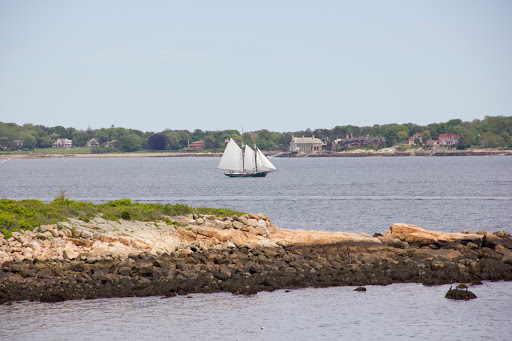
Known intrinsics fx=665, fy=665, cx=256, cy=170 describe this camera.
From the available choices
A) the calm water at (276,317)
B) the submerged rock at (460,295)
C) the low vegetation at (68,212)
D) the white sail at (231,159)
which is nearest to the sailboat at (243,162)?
the white sail at (231,159)

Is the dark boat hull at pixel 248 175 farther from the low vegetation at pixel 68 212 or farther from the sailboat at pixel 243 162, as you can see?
the low vegetation at pixel 68 212

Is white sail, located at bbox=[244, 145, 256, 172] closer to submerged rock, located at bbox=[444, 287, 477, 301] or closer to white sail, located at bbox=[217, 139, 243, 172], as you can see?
white sail, located at bbox=[217, 139, 243, 172]

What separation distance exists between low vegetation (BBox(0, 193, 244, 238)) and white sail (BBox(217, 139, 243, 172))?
89248 millimetres

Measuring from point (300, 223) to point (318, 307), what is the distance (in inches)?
1021

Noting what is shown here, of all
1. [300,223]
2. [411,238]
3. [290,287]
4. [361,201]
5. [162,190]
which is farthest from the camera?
[162,190]

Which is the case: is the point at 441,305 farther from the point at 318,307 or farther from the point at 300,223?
the point at 300,223

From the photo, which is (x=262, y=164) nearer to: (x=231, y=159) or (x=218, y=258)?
(x=231, y=159)

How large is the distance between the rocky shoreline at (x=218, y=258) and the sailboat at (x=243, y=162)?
304 feet

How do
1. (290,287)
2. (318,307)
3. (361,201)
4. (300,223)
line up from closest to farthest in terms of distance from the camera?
(318,307)
(290,287)
(300,223)
(361,201)

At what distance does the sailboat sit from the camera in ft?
420

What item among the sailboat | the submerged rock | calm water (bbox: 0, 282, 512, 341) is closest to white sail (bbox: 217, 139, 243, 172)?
the sailboat

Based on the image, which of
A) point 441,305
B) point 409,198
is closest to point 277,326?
point 441,305

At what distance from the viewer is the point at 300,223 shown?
163 feet

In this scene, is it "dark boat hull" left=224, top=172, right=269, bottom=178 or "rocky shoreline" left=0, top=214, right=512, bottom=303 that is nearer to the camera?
"rocky shoreline" left=0, top=214, right=512, bottom=303
